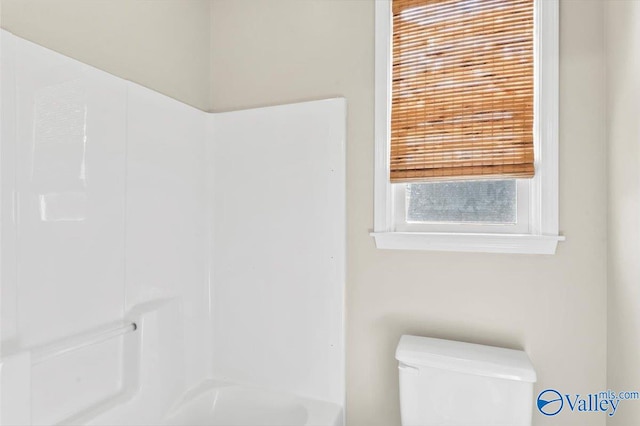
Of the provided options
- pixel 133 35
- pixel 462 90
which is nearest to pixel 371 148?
pixel 462 90

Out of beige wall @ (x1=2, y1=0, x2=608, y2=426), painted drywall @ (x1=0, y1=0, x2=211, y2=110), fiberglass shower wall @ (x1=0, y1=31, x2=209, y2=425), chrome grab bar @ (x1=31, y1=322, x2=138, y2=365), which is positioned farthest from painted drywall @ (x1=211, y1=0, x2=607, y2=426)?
chrome grab bar @ (x1=31, y1=322, x2=138, y2=365)

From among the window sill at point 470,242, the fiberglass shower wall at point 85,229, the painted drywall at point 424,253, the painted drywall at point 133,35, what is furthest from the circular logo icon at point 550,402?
the painted drywall at point 133,35

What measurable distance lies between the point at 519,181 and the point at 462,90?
0.42 m

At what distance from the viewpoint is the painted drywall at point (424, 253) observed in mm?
1210

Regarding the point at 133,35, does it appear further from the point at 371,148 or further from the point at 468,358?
the point at 468,358

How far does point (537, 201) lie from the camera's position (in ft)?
4.19

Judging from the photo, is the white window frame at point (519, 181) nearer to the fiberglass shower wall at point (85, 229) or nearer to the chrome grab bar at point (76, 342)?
the fiberglass shower wall at point (85, 229)

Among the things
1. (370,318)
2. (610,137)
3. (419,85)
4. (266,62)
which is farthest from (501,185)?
(266,62)

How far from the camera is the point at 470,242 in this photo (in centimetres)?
132

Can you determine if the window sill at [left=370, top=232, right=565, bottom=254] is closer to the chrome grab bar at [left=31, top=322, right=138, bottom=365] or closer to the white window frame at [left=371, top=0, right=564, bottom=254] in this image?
the white window frame at [left=371, top=0, right=564, bottom=254]

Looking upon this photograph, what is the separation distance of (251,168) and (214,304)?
704 mm

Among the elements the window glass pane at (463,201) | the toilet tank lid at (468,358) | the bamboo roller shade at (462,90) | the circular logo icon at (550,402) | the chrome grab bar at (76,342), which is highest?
the bamboo roller shade at (462,90)

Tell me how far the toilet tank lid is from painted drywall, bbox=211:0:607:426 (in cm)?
9

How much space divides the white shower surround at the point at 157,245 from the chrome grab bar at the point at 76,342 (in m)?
0.02
